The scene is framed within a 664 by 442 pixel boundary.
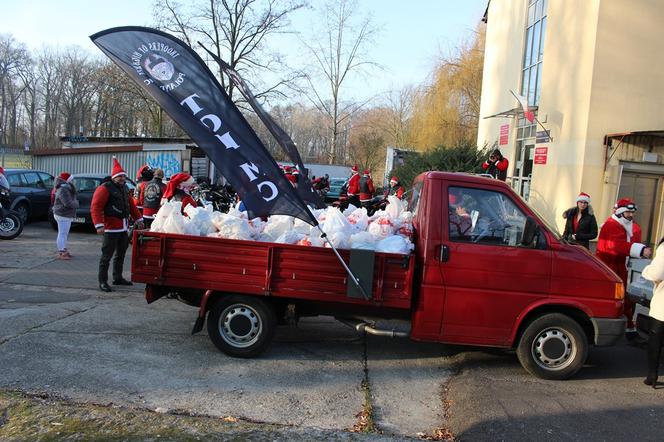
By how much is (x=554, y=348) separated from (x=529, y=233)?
1.19m

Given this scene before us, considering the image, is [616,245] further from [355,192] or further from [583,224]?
[355,192]

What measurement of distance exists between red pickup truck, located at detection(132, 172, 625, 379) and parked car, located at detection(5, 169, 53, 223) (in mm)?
10955

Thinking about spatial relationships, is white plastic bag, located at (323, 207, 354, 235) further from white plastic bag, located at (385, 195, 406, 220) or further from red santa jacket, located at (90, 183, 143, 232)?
red santa jacket, located at (90, 183, 143, 232)

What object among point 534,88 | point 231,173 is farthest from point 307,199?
point 534,88

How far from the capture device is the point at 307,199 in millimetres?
6527

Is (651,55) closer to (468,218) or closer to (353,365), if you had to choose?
(468,218)

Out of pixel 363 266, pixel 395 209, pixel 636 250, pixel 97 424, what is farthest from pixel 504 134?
pixel 97 424

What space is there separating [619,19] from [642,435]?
1209 cm

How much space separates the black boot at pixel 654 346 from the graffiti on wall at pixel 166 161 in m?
19.6

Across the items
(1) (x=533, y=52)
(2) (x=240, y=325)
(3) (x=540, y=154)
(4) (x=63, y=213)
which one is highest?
(1) (x=533, y=52)

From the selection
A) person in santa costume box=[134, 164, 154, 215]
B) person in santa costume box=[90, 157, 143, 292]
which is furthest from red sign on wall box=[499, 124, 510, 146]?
person in santa costume box=[90, 157, 143, 292]

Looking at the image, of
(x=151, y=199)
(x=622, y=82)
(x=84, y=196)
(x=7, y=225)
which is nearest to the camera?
(x=151, y=199)

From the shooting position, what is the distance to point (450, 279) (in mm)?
4984

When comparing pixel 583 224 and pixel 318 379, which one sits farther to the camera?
pixel 583 224
